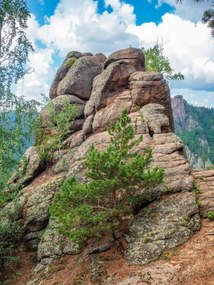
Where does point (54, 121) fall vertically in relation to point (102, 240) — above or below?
above

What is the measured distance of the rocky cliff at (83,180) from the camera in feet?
41.3

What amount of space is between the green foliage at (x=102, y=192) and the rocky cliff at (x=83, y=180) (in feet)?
4.48

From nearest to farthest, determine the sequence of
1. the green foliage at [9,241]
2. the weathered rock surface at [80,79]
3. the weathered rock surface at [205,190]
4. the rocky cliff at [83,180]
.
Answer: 1. the rocky cliff at [83,180]
2. the weathered rock surface at [205,190]
3. the green foliage at [9,241]
4. the weathered rock surface at [80,79]

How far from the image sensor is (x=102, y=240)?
14.4 meters

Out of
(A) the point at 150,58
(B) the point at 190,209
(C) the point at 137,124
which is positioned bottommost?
(B) the point at 190,209

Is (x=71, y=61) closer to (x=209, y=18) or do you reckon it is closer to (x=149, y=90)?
(x=149, y=90)

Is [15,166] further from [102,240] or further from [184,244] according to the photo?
[184,244]

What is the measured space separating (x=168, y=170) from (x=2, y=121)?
964cm

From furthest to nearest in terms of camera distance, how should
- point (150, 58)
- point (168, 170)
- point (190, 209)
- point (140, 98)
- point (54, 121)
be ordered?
point (150, 58), point (54, 121), point (140, 98), point (168, 170), point (190, 209)

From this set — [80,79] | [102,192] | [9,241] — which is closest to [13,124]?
[9,241]

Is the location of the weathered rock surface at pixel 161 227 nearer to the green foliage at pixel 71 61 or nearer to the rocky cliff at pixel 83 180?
the rocky cliff at pixel 83 180

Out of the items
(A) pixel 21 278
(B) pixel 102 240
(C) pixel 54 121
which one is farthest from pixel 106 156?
(C) pixel 54 121

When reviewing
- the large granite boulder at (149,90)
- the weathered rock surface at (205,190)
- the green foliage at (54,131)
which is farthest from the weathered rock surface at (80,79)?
the weathered rock surface at (205,190)

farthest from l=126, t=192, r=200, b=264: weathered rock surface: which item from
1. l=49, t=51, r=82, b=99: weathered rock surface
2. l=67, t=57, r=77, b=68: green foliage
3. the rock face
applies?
l=67, t=57, r=77, b=68: green foliage
